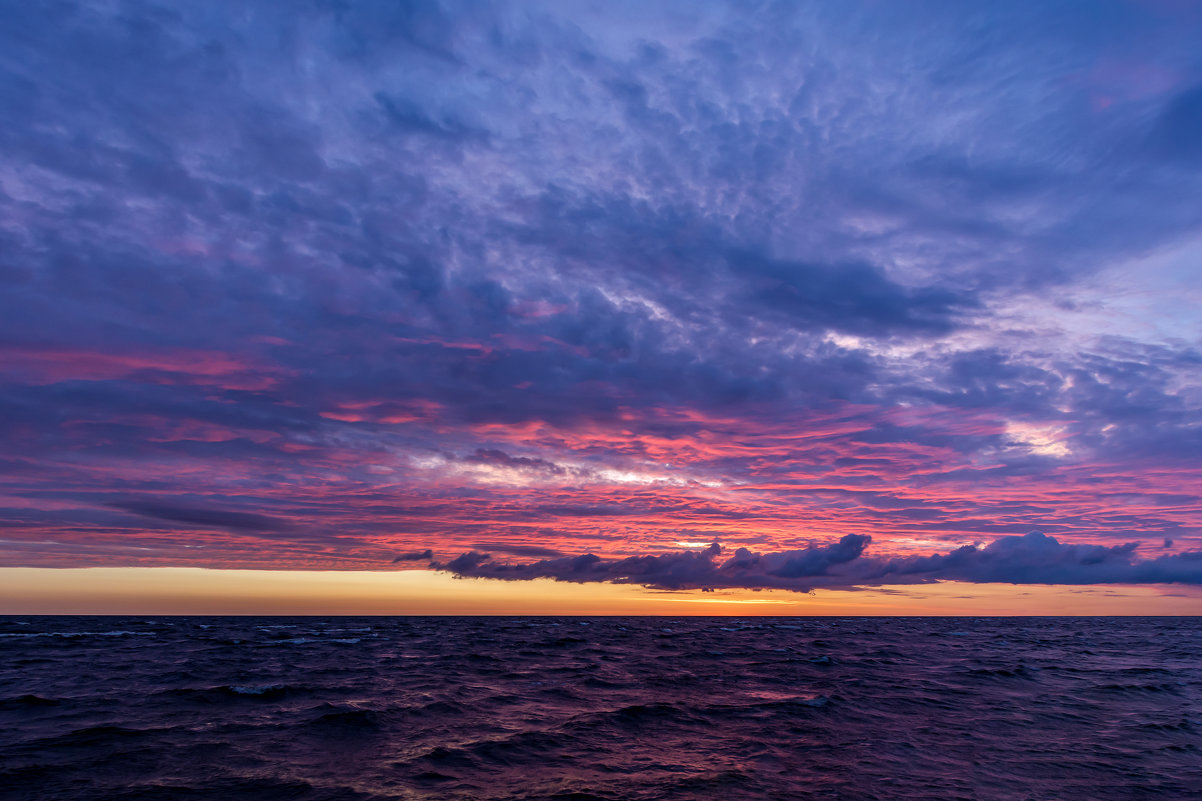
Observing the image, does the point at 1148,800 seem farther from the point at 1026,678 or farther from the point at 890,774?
the point at 1026,678

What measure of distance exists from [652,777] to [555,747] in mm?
4785

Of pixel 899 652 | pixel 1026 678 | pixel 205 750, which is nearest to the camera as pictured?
pixel 205 750

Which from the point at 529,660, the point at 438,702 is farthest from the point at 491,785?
the point at 529,660

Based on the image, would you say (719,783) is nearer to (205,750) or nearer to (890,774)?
(890,774)

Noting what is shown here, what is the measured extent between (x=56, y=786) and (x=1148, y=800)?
98.0 ft

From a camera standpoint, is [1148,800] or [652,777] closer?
[1148,800]

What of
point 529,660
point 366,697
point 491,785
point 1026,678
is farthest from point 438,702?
point 1026,678

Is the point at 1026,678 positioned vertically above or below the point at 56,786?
below

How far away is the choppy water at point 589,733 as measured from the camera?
17.6 m

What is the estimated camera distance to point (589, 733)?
2427 cm

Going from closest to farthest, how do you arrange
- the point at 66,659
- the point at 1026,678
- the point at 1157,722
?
1. the point at 1157,722
2. the point at 1026,678
3. the point at 66,659

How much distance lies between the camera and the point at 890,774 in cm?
1888

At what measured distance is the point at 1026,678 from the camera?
4150 centimetres

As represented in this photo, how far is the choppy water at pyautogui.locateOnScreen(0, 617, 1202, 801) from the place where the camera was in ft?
57.8
